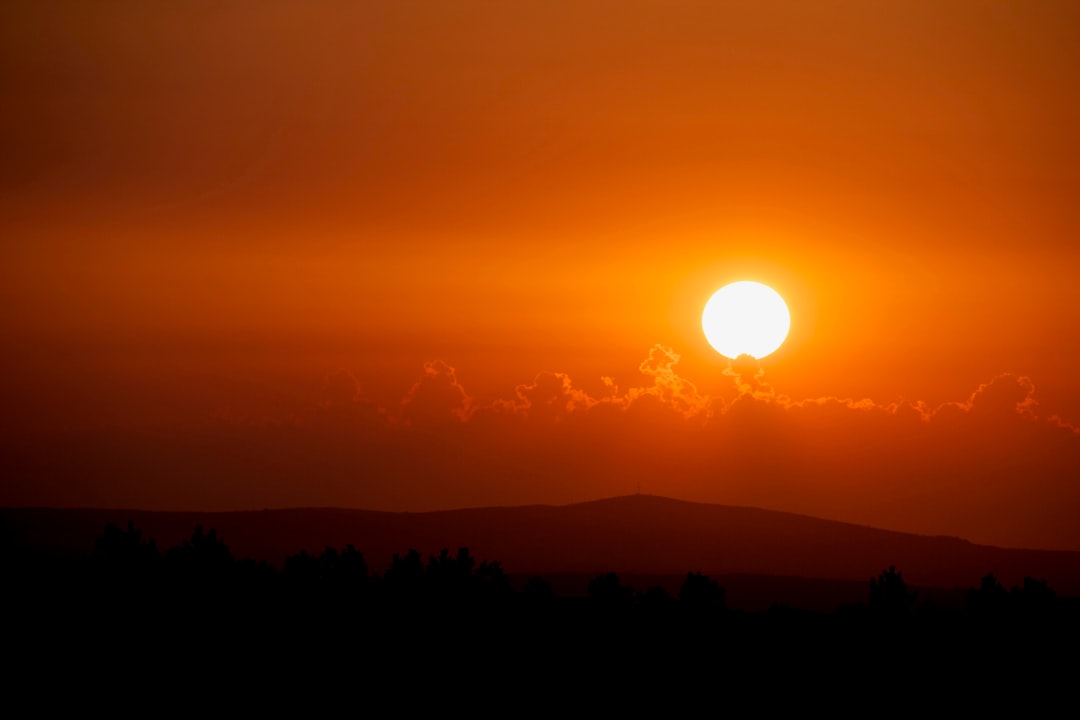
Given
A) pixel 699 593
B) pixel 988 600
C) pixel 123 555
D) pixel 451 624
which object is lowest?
pixel 451 624

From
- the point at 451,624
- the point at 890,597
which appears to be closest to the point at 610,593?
the point at 451,624

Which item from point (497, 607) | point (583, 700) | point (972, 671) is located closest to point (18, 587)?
point (497, 607)

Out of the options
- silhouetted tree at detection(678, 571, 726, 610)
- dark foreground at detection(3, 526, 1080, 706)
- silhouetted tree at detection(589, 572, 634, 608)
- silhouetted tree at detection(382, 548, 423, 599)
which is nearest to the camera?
dark foreground at detection(3, 526, 1080, 706)

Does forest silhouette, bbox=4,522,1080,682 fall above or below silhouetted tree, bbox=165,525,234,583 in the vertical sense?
below

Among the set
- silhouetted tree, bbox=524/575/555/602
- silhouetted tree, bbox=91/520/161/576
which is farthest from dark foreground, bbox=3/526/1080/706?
silhouetted tree, bbox=524/575/555/602

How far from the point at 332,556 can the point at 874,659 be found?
67421 millimetres

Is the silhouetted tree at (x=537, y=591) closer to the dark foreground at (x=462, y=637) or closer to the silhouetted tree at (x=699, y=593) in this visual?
the dark foreground at (x=462, y=637)

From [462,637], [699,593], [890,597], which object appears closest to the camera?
[462,637]

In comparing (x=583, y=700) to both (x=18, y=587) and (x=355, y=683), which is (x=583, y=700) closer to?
(x=355, y=683)

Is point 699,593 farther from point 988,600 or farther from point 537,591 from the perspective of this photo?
point 988,600

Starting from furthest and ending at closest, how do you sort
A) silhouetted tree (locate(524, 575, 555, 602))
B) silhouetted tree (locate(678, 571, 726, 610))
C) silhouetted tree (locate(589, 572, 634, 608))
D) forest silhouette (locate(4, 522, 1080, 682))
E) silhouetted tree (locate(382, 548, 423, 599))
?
1. silhouetted tree (locate(382, 548, 423, 599))
2. silhouetted tree (locate(524, 575, 555, 602))
3. silhouetted tree (locate(589, 572, 634, 608))
4. silhouetted tree (locate(678, 571, 726, 610))
5. forest silhouette (locate(4, 522, 1080, 682))

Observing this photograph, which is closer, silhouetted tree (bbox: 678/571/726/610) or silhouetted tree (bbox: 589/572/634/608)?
silhouetted tree (bbox: 678/571/726/610)

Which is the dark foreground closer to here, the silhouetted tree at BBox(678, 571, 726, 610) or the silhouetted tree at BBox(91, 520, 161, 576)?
the silhouetted tree at BBox(678, 571, 726, 610)

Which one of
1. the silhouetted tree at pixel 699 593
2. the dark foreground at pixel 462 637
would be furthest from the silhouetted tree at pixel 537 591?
the silhouetted tree at pixel 699 593
